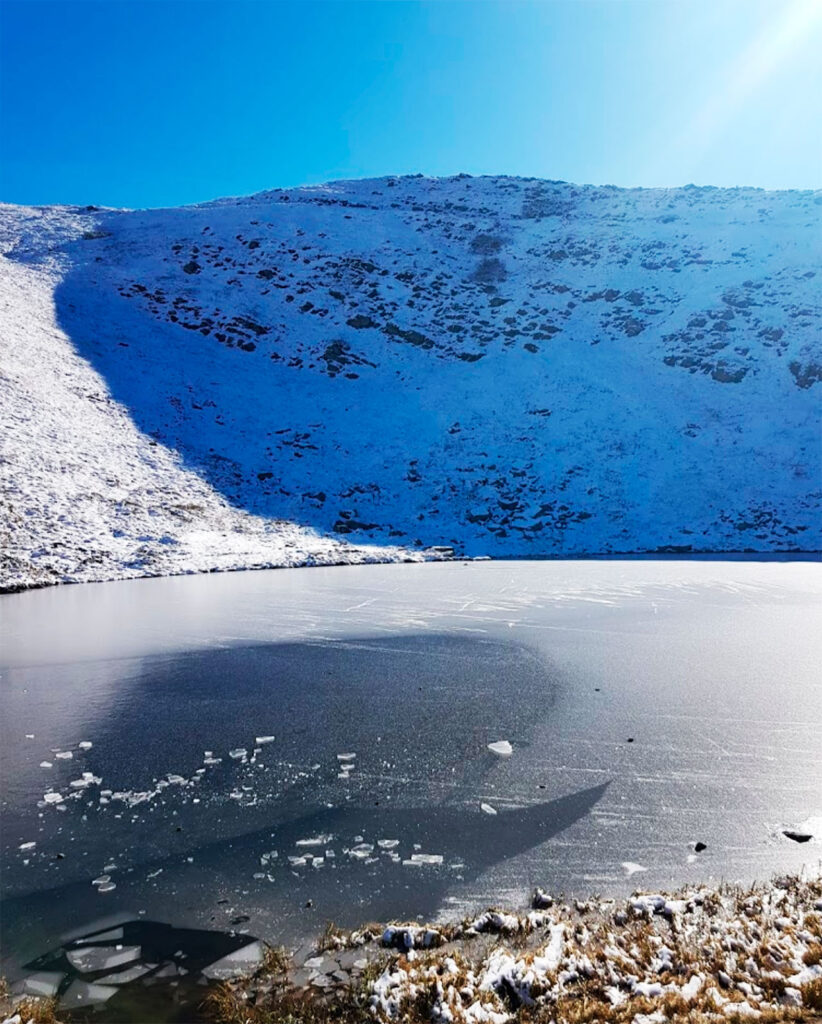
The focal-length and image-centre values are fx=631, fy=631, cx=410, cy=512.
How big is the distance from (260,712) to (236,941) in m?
4.16

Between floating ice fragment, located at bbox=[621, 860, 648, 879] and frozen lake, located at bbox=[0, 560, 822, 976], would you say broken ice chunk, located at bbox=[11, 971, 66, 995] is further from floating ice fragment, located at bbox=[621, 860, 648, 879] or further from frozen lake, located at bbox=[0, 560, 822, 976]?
floating ice fragment, located at bbox=[621, 860, 648, 879]

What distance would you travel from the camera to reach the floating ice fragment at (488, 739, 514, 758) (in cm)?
644

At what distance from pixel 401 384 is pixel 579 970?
40340 millimetres

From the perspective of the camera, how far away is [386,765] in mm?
6215

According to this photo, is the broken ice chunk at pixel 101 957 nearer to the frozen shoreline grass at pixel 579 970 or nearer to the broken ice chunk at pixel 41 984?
the broken ice chunk at pixel 41 984

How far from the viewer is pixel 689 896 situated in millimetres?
3982

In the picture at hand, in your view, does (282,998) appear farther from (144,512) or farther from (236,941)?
(144,512)

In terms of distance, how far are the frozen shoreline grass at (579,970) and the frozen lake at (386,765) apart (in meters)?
0.32

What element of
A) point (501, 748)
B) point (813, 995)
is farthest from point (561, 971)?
point (501, 748)

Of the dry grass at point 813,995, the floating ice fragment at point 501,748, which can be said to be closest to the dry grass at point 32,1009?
the dry grass at point 813,995

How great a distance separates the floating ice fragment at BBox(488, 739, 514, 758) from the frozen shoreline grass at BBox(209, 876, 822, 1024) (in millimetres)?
2451

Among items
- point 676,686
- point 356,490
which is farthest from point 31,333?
point 676,686

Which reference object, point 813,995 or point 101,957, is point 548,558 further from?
point 101,957

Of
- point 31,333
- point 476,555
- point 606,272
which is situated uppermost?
point 606,272
